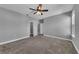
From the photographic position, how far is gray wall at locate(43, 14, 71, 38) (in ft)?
5.03

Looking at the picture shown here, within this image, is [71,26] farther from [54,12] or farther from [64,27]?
[54,12]

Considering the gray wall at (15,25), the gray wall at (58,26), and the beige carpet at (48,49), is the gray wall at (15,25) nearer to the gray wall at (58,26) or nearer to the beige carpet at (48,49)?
the beige carpet at (48,49)

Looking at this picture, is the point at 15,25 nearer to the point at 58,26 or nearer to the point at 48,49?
the point at 48,49

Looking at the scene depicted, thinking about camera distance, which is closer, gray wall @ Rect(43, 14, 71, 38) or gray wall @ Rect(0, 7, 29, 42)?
gray wall @ Rect(43, 14, 71, 38)

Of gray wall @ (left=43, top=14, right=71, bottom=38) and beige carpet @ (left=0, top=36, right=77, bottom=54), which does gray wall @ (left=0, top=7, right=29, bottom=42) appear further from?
gray wall @ (left=43, top=14, right=71, bottom=38)

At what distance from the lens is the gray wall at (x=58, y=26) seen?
1534 mm

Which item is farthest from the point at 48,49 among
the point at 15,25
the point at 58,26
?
the point at 15,25

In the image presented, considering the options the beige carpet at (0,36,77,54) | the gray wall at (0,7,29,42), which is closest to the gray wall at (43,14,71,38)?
the beige carpet at (0,36,77,54)

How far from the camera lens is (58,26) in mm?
1663
